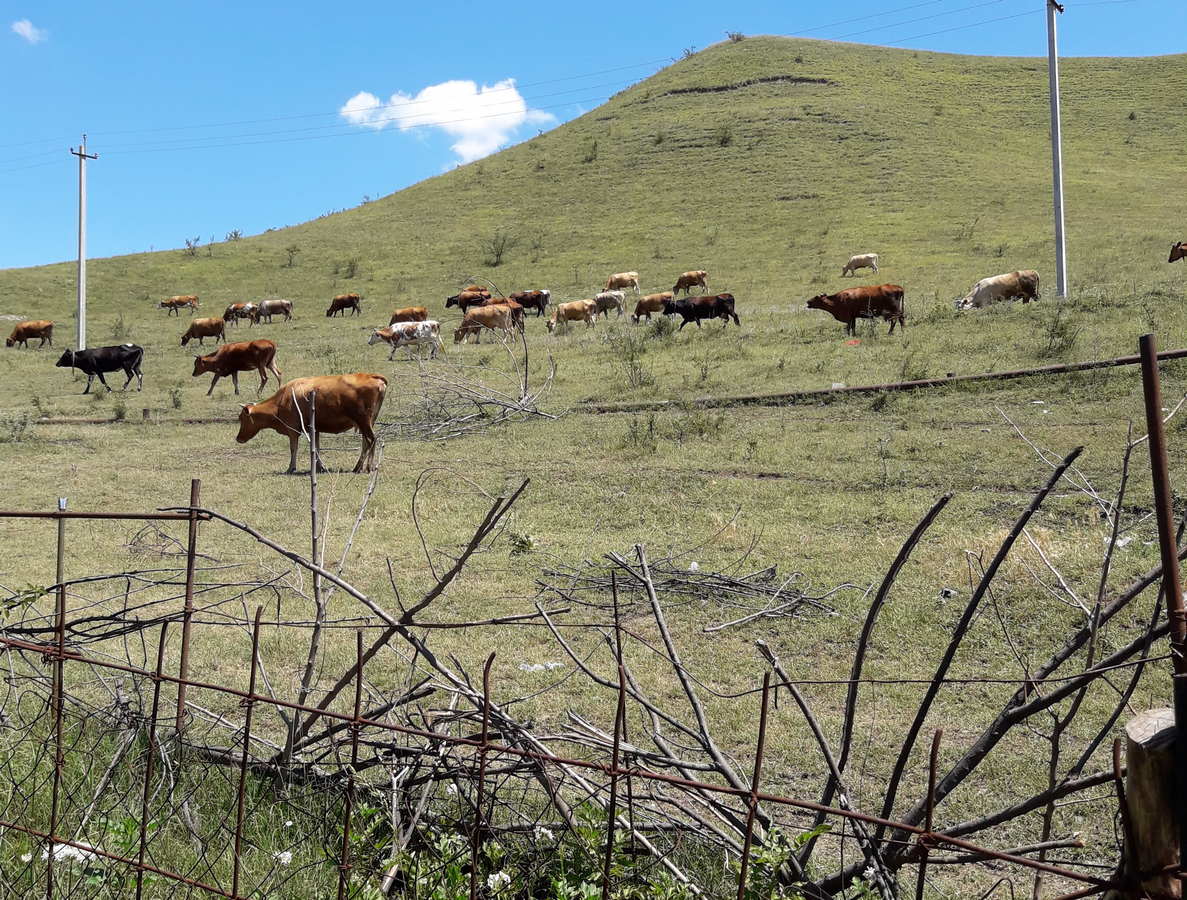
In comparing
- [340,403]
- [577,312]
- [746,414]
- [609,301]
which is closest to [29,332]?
[577,312]

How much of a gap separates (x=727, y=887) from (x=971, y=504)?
6.11 meters

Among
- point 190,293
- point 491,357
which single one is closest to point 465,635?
point 491,357

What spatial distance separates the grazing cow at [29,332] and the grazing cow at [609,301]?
53.0 ft

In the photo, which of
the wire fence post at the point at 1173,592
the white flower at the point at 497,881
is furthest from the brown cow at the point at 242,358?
the wire fence post at the point at 1173,592

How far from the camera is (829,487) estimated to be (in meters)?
9.49

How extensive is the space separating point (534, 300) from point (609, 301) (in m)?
2.31

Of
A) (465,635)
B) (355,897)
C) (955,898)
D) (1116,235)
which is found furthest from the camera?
(1116,235)

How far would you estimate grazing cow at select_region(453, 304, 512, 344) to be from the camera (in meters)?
24.9

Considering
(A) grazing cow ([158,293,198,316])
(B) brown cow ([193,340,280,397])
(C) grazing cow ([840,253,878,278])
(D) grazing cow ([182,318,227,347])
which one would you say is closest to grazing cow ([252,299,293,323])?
(A) grazing cow ([158,293,198,316])

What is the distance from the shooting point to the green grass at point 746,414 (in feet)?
20.1

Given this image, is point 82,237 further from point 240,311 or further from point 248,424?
point 248,424

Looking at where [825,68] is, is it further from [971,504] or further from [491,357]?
[971,504]

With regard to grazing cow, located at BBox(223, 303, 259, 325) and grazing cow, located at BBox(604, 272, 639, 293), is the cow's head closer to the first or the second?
grazing cow, located at BBox(604, 272, 639, 293)

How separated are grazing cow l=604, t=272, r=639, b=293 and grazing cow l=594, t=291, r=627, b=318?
6.72 ft
